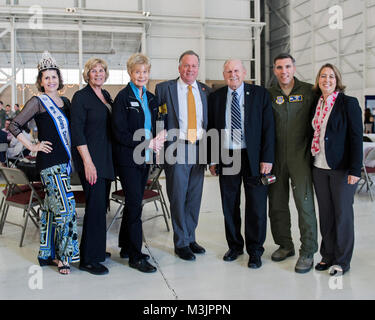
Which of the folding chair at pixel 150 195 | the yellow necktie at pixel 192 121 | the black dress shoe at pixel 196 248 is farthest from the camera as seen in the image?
the folding chair at pixel 150 195

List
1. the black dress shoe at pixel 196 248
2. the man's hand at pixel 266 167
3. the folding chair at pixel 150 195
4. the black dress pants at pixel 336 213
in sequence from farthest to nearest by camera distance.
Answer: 1. the folding chair at pixel 150 195
2. the black dress shoe at pixel 196 248
3. the man's hand at pixel 266 167
4. the black dress pants at pixel 336 213

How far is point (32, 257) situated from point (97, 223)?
0.82 meters

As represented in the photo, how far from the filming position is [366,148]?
17.5ft

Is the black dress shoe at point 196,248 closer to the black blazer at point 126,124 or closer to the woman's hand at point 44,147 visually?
the black blazer at point 126,124

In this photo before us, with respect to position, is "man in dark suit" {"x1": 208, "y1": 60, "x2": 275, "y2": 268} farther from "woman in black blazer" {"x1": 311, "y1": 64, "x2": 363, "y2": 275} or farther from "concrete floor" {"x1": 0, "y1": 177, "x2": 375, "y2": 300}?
"woman in black blazer" {"x1": 311, "y1": 64, "x2": 363, "y2": 275}

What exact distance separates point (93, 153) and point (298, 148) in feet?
4.59

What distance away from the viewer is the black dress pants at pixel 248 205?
270 cm

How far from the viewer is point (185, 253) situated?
9.48 ft

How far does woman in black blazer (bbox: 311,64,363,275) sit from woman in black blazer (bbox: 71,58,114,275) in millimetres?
1406

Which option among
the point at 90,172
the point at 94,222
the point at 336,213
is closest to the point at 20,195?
the point at 94,222

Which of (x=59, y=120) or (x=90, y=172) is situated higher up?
(x=59, y=120)

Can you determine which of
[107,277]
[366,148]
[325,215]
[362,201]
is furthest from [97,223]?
[366,148]

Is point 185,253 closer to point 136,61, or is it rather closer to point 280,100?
point 280,100

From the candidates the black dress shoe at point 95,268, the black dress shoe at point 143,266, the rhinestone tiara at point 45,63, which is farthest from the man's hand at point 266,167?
the rhinestone tiara at point 45,63
